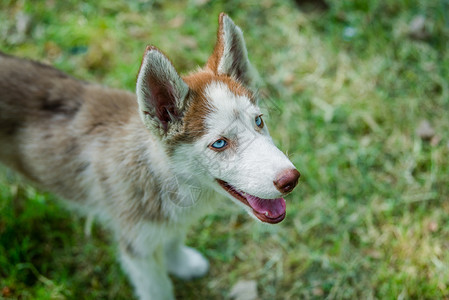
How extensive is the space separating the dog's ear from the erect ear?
0.37 meters

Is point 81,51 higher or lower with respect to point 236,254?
higher

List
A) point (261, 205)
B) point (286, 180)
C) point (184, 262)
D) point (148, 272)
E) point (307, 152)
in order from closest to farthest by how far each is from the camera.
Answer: point (286, 180)
point (261, 205)
point (148, 272)
point (184, 262)
point (307, 152)

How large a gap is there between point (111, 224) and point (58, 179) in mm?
547

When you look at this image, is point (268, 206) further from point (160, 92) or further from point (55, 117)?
point (55, 117)

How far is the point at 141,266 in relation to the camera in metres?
3.28

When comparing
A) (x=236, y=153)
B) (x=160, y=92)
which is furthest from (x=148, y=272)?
(x=160, y=92)

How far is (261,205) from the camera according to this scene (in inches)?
107

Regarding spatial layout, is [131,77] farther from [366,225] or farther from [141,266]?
[366,225]

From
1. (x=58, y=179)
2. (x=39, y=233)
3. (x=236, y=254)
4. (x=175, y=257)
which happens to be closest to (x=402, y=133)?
(x=236, y=254)

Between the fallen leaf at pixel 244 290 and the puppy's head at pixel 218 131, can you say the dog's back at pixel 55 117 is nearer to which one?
the puppy's head at pixel 218 131

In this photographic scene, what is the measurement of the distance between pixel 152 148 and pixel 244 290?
152 cm

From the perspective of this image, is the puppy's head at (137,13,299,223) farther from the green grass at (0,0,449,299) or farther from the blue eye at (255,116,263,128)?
the green grass at (0,0,449,299)

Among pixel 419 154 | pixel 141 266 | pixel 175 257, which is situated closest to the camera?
pixel 141 266

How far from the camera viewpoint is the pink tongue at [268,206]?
8.85 ft
